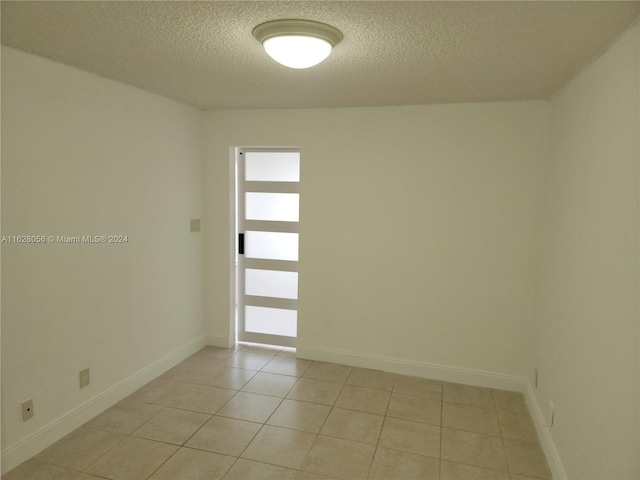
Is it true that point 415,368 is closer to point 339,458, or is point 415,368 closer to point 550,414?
point 550,414

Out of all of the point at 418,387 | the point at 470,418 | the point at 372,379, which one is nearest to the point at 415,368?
the point at 418,387

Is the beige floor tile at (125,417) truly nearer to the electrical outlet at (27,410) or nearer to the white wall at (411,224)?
the electrical outlet at (27,410)

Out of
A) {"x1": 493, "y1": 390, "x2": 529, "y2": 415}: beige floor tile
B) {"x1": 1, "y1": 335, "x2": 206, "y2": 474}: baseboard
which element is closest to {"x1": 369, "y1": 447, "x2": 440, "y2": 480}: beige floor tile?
{"x1": 493, "y1": 390, "x2": 529, "y2": 415}: beige floor tile

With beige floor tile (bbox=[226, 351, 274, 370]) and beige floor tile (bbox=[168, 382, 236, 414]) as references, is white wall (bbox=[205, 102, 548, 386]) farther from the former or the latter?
beige floor tile (bbox=[168, 382, 236, 414])

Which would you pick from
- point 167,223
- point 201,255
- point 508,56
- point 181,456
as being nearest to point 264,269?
point 201,255

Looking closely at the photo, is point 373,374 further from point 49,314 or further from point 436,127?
point 49,314

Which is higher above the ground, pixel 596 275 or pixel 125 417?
pixel 596 275

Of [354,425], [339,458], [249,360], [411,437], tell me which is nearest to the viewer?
[339,458]

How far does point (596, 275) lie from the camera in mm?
2016

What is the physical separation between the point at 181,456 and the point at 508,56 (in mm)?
Answer: 2909

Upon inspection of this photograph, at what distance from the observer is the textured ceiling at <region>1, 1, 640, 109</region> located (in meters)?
1.73

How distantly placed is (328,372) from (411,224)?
4.91 feet

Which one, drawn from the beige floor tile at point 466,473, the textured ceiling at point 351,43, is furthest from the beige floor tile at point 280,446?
the textured ceiling at point 351,43

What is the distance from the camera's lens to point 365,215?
3.79 metres
